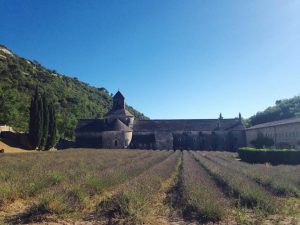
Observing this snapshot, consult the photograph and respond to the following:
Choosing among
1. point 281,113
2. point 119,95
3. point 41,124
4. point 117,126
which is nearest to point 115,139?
point 117,126

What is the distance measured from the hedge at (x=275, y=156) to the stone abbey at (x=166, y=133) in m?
26.4

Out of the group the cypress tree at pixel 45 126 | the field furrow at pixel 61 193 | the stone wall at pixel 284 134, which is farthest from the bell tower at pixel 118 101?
the field furrow at pixel 61 193

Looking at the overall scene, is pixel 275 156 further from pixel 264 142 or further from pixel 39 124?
pixel 39 124

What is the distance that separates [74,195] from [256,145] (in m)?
35.7

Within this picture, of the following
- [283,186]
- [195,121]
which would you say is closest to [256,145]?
[195,121]

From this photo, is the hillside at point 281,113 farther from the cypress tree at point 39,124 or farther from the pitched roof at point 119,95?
the cypress tree at point 39,124

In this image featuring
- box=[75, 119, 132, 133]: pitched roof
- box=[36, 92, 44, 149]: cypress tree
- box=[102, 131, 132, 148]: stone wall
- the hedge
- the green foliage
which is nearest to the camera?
the hedge

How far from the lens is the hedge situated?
21016 millimetres

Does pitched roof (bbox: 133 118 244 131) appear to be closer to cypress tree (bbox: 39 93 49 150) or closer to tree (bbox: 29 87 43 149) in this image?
cypress tree (bbox: 39 93 49 150)

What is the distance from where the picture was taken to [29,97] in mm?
60375

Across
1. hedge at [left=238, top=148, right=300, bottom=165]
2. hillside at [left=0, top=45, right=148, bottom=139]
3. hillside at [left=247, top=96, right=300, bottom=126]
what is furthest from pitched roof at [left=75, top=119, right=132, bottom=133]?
hillside at [left=247, top=96, right=300, bottom=126]

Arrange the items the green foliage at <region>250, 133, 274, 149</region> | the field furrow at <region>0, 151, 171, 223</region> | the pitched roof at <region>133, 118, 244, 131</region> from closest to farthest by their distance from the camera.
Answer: the field furrow at <region>0, 151, 171, 223</region>, the green foliage at <region>250, 133, 274, 149</region>, the pitched roof at <region>133, 118, 244, 131</region>

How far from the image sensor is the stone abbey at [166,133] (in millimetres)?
49938

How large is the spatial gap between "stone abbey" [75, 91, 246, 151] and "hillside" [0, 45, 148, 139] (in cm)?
749
